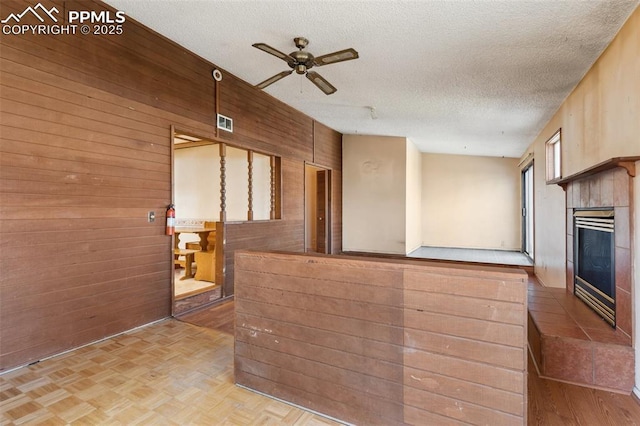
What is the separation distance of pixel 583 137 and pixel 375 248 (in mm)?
4719

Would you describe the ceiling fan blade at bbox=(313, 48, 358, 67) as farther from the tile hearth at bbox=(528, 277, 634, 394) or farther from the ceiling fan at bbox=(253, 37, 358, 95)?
the tile hearth at bbox=(528, 277, 634, 394)

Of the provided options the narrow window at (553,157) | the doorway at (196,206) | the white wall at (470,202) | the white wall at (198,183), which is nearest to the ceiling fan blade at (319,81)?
the doorway at (196,206)

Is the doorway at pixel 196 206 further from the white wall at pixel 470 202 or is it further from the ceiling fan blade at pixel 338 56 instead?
the white wall at pixel 470 202

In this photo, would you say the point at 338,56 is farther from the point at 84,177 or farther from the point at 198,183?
the point at 198,183

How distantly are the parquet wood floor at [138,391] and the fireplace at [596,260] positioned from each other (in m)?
2.44

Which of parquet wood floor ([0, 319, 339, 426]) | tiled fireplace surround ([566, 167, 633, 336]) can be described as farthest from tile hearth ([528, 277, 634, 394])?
parquet wood floor ([0, 319, 339, 426])

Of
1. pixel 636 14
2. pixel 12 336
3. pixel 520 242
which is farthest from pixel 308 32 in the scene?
pixel 520 242

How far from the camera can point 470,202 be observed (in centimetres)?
883

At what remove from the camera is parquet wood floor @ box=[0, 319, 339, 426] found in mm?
1795

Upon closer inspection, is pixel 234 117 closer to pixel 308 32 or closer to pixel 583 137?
pixel 308 32

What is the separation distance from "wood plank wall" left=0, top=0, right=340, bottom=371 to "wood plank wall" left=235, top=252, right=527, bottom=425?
1.57 m

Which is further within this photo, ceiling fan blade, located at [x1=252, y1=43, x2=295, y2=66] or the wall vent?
the wall vent

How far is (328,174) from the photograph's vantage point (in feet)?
24.0

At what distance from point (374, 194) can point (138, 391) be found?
6.17m
